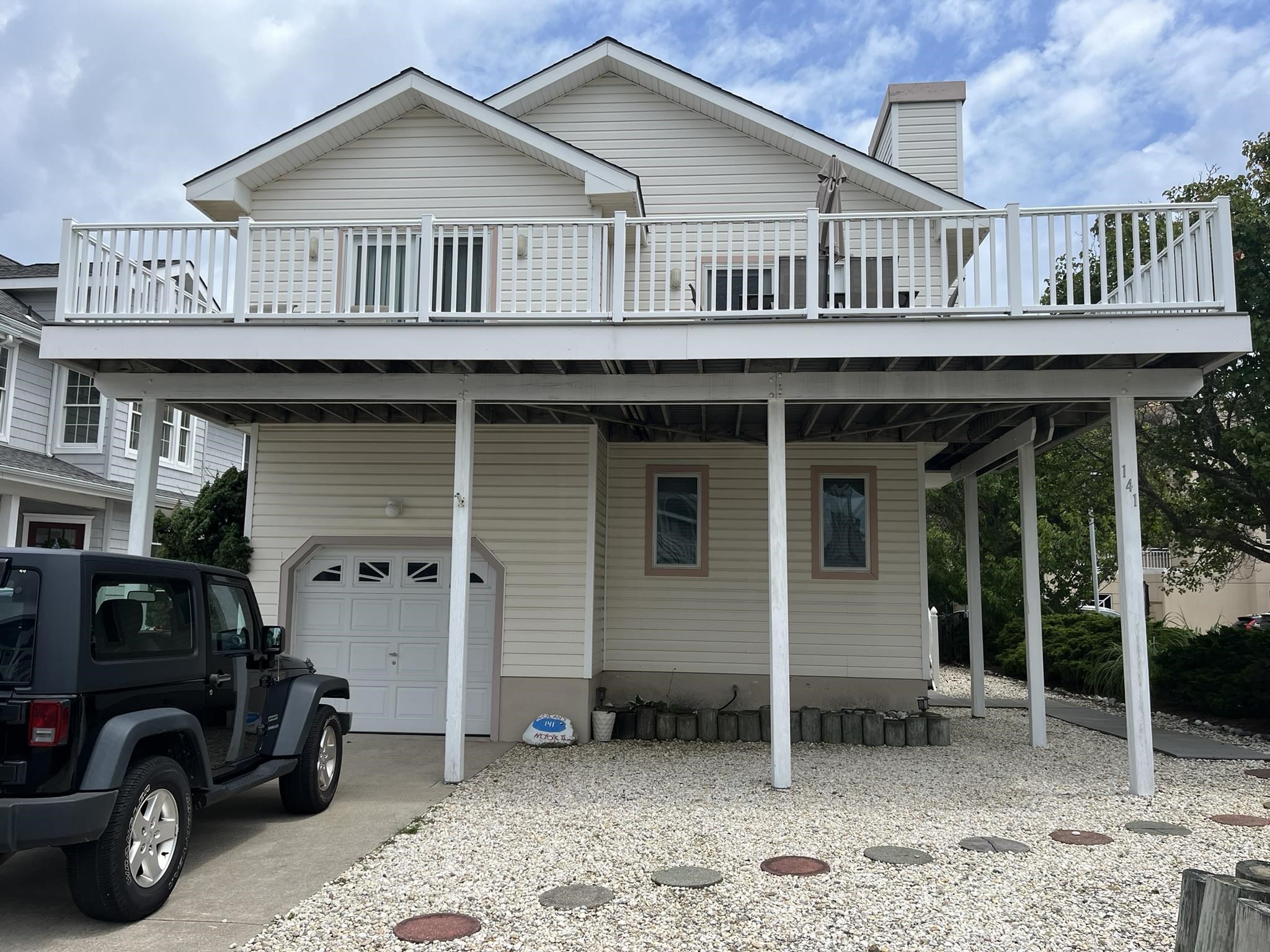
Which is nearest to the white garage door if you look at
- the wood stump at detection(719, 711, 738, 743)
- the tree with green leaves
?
the tree with green leaves

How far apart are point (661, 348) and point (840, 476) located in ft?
15.0

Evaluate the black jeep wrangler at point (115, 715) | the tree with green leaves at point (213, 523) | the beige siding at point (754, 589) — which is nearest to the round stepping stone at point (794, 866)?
the black jeep wrangler at point (115, 715)

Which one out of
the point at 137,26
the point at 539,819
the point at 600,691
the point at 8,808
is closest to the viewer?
the point at 8,808

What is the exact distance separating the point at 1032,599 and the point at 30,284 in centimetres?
1594

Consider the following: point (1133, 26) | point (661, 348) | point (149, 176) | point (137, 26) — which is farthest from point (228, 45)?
point (149, 176)

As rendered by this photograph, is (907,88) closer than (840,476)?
No

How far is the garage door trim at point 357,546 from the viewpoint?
10.3 metres

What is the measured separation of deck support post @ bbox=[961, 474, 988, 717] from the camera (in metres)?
11.8

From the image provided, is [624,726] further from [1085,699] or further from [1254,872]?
[1085,699]

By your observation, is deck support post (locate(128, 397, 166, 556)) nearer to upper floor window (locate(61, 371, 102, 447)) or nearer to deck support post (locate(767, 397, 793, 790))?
deck support post (locate(767, 397, 793, 790))

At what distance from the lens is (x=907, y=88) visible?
1251 cm

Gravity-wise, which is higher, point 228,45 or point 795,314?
point 228,45

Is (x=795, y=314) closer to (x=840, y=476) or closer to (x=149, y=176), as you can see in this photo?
(x=840, y=476)

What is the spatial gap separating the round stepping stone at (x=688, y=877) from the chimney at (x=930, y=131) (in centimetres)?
1009
